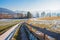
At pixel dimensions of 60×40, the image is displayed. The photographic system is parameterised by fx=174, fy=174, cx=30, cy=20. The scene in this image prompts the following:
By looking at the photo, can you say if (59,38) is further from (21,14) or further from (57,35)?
(21,14)

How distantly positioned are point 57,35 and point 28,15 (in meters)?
176

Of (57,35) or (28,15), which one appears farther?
(28,15)

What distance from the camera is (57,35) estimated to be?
24.7ft

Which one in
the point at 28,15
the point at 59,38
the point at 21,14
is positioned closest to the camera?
the point at 59,38

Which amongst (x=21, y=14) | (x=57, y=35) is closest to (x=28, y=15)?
(x=21, y=14)

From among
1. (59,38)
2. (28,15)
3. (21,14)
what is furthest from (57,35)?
(21,14)

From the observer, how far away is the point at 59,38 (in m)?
7.27

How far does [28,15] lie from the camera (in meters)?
183

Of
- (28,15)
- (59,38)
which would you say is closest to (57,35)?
(59,38)

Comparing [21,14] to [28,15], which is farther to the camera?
[21,14]

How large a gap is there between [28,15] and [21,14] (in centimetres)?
1523

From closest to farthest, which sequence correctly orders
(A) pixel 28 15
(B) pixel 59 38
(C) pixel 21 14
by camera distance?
(B) pixel 59 38
(A) pixel 28 15
(C) pixel 21 14

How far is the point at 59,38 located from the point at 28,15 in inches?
6928

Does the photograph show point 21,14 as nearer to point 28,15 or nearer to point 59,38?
point 28,15
